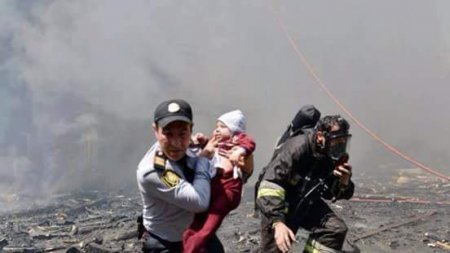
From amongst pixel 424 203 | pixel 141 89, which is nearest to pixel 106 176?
pixel 141 89

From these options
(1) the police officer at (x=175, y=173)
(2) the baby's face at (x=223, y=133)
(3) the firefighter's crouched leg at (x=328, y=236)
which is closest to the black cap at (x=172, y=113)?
(1) the police officer at (x=175, y=173)

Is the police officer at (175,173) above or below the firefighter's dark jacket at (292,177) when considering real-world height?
Answer: above

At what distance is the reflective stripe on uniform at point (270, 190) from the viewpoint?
3.36 meters

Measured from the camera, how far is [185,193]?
211 cm

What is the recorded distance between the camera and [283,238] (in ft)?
9.93

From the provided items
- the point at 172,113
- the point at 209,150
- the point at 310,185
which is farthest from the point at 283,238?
the point at 172,113

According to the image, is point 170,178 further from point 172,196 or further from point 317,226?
point 317,226

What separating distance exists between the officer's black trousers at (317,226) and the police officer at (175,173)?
4.35 ft

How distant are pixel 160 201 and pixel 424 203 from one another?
663 centimetres

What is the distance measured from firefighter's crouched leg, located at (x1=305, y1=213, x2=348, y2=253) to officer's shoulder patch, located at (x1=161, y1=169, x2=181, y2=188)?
1.75 meters

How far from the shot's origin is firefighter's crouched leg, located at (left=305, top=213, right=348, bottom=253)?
3.58 meters

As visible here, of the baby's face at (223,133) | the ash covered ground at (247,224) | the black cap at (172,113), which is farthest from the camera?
the ash covered ground at (247,224)

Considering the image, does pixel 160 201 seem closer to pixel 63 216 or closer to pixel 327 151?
pixel 327 151

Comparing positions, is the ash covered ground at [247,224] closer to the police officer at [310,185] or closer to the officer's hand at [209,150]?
the police officer at [310,185]
